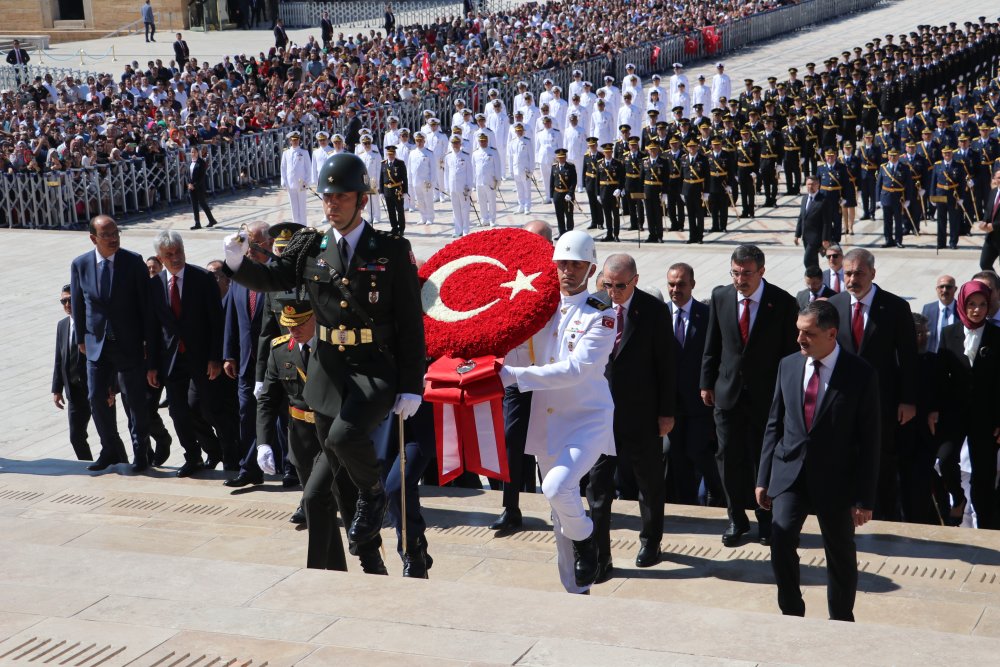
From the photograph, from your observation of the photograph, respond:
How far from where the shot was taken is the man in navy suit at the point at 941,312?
27.1 ft

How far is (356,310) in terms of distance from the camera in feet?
16.9

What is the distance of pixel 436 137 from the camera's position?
77.0 feet

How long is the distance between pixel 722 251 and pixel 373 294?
1401 cm

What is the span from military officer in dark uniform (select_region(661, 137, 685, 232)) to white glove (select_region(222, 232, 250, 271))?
14713 mm

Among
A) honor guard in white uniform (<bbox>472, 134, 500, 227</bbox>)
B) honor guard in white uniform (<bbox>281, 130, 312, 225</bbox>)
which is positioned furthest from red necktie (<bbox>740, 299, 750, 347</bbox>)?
honor guard in white uniform (<bbox>281, 130, 312, 225</bbox>)

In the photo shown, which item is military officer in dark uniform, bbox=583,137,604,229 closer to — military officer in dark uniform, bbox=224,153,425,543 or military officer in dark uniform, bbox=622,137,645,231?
military officer in dark uniform, bbox=622,137,645,231

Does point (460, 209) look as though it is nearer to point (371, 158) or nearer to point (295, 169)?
point (371, 158)

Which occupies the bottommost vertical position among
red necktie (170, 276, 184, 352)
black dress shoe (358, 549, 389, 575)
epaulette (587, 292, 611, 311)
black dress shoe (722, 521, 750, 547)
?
black dress shoe (722, 521, 750, 547)

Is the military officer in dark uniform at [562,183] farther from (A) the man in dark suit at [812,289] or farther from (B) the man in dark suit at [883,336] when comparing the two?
(B) the man in dark suit at [883,336]

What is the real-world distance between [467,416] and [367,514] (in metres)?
0.73

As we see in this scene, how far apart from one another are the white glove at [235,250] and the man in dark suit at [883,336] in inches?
133

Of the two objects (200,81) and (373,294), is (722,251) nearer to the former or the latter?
(373,294)

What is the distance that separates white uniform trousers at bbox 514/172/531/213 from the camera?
2264 centimetres

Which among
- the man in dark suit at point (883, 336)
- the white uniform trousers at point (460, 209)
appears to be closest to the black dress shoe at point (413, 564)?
the man in dark suit at point (883, 336)
